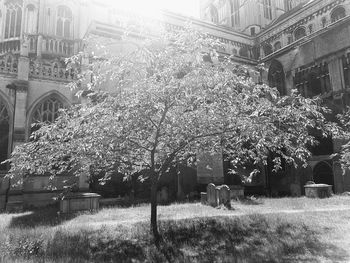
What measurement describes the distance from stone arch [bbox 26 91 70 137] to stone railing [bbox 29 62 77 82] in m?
1.17

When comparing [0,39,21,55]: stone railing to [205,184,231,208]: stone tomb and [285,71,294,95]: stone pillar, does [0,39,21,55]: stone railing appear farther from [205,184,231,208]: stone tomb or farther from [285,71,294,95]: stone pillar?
[285,71,294,95]: stone pillar

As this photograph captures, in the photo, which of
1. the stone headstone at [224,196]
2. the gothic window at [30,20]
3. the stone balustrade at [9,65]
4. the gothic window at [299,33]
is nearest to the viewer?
the stone headstone at [224,196]

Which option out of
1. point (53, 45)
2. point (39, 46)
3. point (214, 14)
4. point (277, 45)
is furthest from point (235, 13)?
point (39, 46)

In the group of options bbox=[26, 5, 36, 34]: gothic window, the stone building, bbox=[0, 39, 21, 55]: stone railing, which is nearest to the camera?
the stone building

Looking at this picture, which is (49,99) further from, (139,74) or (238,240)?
(238,240)

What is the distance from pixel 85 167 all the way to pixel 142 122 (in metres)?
2.61

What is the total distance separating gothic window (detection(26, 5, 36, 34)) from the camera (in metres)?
31.4

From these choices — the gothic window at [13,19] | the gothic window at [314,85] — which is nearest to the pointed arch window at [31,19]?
the gothic window at [13,19]

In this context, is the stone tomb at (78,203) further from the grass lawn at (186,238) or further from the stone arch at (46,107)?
the stone arch at (46,107)

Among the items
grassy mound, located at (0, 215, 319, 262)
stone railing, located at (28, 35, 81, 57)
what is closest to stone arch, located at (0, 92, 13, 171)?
stone railing, located at (28, 35, 81, 57)

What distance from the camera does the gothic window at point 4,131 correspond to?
20.5m

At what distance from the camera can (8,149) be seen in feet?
67.1

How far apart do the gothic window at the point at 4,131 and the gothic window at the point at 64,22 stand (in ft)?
47.0

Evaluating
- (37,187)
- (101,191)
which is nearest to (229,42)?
(101,191)
